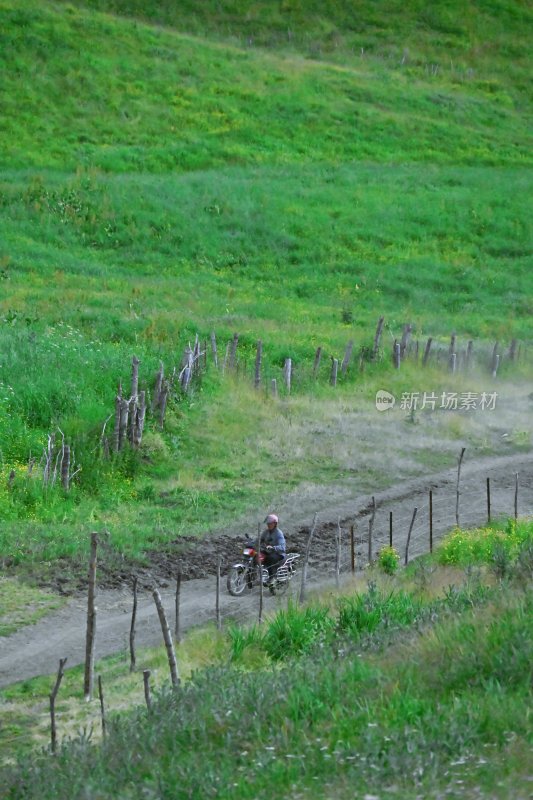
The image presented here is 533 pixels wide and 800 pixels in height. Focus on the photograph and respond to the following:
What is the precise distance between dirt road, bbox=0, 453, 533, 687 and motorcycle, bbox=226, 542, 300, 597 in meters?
0.22

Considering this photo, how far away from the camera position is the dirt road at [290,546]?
13289mm

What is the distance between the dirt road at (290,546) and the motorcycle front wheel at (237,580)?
0.16m

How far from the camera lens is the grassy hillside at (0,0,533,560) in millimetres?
21109

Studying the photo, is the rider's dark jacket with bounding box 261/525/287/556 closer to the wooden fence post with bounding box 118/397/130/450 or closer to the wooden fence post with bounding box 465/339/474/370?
the wooden fence post with bounding box 118/397/130/450

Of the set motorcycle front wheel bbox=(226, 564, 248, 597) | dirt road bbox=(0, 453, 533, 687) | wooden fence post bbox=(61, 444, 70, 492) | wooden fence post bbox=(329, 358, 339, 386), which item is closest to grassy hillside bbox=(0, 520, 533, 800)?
dirt road bbox=(0, 453, 533, 687)

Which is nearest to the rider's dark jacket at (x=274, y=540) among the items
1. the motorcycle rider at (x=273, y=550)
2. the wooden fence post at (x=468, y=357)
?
the motorcycle rider at (x=273, y=550)

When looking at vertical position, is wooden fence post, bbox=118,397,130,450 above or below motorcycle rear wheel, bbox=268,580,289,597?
above

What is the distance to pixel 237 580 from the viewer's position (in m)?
15.5

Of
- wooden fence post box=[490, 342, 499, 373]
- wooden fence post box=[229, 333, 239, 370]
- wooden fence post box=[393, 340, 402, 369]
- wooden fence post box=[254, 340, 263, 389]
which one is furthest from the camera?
wooden fence post box=[490, 342, 499, 373]

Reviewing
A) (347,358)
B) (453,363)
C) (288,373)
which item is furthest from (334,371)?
(453,363)

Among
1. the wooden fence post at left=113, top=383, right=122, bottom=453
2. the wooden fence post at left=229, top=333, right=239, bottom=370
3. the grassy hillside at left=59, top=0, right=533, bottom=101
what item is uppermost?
the grassy hillside at left=59, top=0, right=533, bottom=101

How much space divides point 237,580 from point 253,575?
0.80ft

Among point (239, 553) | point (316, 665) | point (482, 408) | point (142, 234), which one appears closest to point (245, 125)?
point (142, 234)

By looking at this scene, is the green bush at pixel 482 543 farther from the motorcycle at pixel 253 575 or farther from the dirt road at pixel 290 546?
the motorcycle at pixel 253 575
